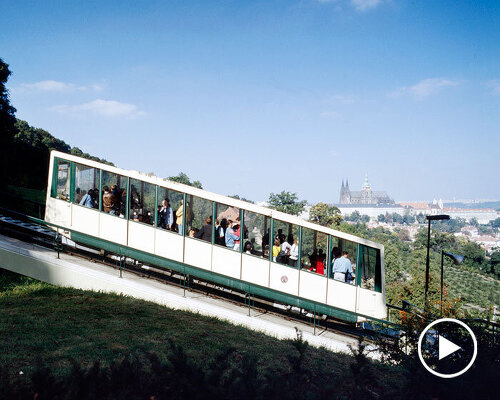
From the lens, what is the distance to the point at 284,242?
38.2 ft

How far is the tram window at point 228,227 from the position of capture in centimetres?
1166

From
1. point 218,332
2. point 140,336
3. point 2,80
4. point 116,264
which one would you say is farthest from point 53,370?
point 2,80

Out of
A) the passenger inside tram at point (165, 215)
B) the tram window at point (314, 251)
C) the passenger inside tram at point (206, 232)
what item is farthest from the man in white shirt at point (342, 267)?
the passenger inside tram at point (165, 215)

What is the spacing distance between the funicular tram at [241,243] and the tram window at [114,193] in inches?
1.2

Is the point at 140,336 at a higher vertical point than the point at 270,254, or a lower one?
lower

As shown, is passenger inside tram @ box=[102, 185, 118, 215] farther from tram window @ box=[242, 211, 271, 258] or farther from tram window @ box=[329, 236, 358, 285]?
tram window @ box=[329, 236, 358, 285]

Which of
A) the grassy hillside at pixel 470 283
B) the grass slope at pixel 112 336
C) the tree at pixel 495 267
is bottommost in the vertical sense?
the grassy hillside at pixel 470 283

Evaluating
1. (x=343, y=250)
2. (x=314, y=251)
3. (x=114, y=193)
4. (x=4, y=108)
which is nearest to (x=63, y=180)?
(x=114, y=193)

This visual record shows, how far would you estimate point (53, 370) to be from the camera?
6.21 m

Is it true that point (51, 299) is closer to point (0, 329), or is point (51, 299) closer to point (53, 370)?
point (0, 329)

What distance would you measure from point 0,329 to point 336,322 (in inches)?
345

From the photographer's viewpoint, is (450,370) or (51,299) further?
(51,299)

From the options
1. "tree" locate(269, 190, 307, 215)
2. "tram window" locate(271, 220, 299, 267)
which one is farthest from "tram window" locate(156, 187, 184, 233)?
"tree" locate(269, 190, 307, 215)

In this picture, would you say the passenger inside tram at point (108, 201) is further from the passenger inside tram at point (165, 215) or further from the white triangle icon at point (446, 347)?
the white triangle icon at point (446, 347)
